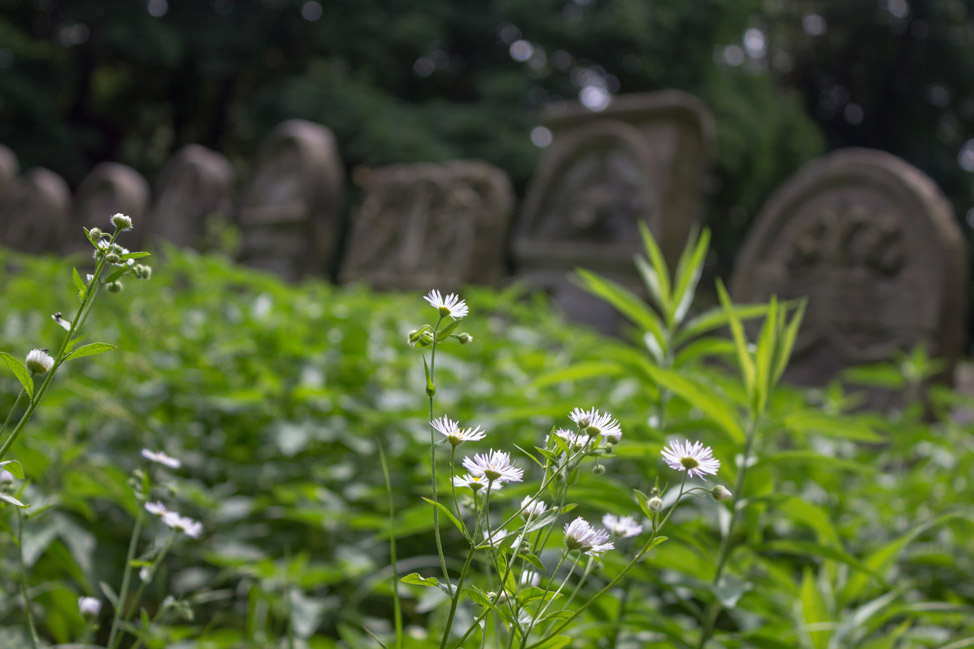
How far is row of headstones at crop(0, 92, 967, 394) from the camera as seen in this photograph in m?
4.28

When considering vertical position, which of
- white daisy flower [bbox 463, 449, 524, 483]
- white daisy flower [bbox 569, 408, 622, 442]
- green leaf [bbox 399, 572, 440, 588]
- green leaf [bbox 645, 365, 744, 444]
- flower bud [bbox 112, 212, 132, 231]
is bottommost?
green leaf [bbox 399, 572, 440, 588]

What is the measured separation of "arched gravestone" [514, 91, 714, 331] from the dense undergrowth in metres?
3.00

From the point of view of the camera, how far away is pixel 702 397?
1032 millimetres

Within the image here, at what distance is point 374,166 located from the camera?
603 inches

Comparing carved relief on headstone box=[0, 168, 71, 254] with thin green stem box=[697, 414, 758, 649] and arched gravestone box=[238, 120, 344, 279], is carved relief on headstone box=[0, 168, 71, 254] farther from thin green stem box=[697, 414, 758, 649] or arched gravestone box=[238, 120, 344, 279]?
thin green stem box=[697, 414, 758, 649]

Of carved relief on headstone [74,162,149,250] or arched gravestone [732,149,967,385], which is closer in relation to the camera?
arched gravestone [732,149,967,385]

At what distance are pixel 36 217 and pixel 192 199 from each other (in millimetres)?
2520

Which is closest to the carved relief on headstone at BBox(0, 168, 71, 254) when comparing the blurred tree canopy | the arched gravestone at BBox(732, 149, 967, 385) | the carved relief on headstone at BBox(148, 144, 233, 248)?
the carved relief on headstone at BBox(148, 144, 233, 248)

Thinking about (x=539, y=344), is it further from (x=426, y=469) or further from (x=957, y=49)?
(x=957, y=49)

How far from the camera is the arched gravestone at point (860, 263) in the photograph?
4.08m

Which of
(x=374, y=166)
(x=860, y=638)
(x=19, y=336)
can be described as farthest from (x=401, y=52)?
(x=860, y=638)

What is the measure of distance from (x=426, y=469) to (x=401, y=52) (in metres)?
17.6

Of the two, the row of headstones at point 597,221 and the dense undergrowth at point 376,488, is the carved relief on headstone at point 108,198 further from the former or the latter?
the dense undergrowth at point 376,488

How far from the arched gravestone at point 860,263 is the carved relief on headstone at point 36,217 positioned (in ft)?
27.2
